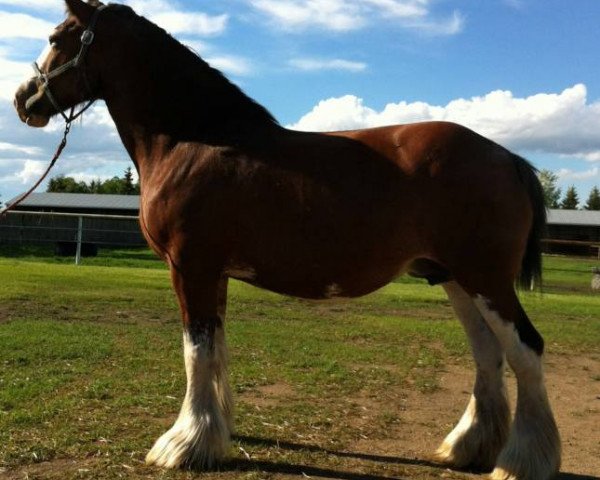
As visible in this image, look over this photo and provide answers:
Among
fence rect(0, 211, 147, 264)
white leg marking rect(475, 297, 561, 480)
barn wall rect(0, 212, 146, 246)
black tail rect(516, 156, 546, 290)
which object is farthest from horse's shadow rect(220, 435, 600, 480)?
fence rect(0, 211, 147, 264)

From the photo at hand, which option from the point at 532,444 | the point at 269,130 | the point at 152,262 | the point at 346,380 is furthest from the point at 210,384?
the point at 152,262

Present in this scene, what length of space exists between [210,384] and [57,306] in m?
7.94

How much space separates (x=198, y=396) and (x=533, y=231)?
2.58 m

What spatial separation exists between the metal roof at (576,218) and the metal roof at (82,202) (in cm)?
3219

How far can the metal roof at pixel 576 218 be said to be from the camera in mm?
49088

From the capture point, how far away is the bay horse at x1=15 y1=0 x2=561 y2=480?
3.99m

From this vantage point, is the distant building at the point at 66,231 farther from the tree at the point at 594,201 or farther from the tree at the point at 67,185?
the tree at the point at 594,201

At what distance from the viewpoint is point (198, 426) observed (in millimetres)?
4297

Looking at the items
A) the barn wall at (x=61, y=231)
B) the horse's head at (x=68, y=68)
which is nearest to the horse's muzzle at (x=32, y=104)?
the horse's head at (x=68, y=68)

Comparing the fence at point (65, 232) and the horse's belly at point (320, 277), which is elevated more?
the horse's belly at point (320, 277)

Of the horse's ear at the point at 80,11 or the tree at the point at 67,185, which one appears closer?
the horse's ear at the point at 80,11

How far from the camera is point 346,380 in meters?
6.87

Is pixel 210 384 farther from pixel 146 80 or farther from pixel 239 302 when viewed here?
pixel 239 302

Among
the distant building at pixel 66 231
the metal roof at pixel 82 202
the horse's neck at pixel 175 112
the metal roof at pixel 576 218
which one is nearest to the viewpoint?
the horse's neck at pixel 175 112
